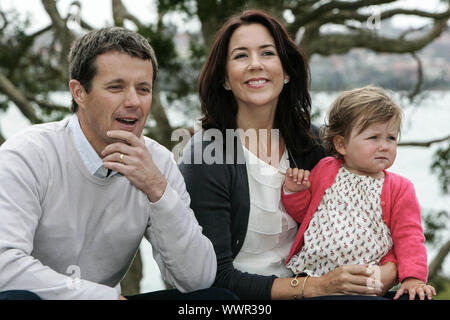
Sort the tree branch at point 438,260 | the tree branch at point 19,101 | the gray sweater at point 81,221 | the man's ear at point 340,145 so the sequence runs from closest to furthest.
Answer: the gray sweater at point 81,221, the man's ear at point 340,145, the tree branch at point 19,101, the tree branch at point 438,260

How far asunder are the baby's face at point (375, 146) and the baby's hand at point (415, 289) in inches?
15.7

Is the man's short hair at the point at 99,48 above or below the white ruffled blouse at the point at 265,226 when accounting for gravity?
above

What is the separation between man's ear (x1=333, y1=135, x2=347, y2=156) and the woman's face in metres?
0.29

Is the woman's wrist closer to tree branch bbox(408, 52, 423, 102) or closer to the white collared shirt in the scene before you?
the white collared shirt

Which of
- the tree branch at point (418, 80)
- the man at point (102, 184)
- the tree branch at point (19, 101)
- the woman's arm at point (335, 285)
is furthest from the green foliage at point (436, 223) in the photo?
the man at point (102, 184)

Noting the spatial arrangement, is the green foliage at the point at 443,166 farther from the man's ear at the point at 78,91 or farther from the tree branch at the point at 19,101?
the man's ear at the point at 78,91

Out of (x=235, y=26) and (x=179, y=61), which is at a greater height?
(x=179, y=61)

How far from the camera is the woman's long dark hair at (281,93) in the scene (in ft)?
6.86
